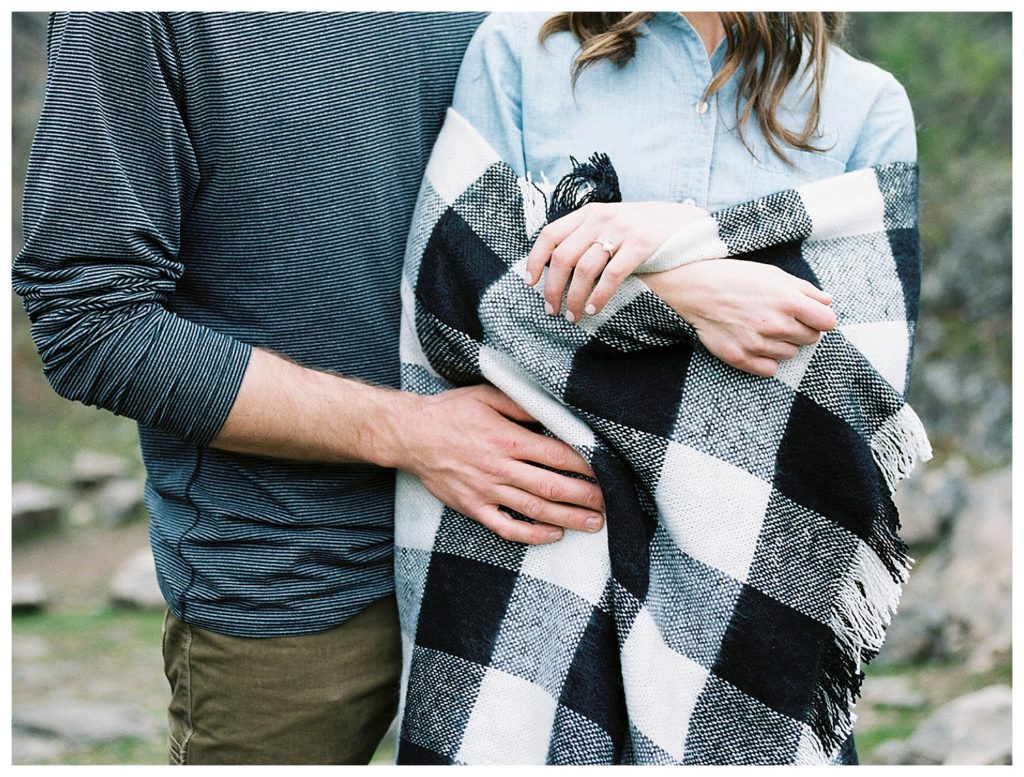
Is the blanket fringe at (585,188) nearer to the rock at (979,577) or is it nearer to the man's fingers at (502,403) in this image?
the man's fingers at (502,403)

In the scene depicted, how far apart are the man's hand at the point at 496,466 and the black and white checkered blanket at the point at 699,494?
0.04 metres

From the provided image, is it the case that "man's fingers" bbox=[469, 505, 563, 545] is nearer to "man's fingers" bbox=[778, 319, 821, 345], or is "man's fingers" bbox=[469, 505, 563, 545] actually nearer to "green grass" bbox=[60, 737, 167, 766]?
"man's fingers" bbox=[778, 319, 821, 345]

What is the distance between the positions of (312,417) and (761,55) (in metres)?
0.82

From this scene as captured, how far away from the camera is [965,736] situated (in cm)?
294

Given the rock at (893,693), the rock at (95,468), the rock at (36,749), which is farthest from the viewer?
the rock at (95,468)

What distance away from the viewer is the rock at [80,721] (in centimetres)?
341

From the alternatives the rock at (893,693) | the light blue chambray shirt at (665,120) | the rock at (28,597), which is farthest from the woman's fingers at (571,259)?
the rock at (28,597)

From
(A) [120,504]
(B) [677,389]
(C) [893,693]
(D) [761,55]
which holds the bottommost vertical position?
(A) [120,504]

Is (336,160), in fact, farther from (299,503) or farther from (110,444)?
(110,444)

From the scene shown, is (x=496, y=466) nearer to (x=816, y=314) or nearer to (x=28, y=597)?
(x=816, y=314)

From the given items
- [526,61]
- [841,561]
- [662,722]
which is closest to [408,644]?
[662,722]

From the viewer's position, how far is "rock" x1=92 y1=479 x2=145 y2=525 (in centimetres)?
546

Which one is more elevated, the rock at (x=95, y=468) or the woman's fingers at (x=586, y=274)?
the woman's fingers at (x=586, y=274)

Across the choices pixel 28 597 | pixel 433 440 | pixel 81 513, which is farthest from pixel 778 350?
pixel 81 513
